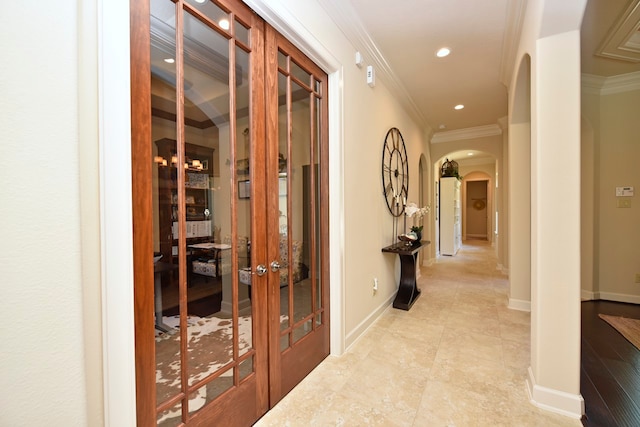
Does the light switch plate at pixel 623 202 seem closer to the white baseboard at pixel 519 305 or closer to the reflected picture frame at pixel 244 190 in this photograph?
the white baseboard at pixel 519 305

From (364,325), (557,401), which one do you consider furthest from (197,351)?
(557,401)

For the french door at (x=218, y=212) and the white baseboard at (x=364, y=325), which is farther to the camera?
the white baseboard at (x=364, y=325)

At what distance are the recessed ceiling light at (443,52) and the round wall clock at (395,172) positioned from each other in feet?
3.10

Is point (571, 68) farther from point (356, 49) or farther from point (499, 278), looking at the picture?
point (499, 278)

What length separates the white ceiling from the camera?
2.26 meters

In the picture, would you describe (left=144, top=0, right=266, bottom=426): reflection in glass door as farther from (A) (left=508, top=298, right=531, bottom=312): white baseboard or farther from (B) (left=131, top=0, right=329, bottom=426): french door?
(A) (left=508, top=298, right=531, bottom=312): white baseboard

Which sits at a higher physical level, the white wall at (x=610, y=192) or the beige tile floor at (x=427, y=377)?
the white wall at (x=610, y=192)

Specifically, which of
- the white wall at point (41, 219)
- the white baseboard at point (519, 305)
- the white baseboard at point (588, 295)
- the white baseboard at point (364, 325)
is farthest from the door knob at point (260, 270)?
the white baseboard at point (588, 295)

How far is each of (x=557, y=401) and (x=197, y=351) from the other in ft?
6.88

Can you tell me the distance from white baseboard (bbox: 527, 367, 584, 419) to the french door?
1.45m

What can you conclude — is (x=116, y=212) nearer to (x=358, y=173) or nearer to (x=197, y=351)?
(x=197, y=351)

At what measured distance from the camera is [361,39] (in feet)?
8.41

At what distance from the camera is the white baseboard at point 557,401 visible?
1605 millimetres

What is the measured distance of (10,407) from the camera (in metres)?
0.69
